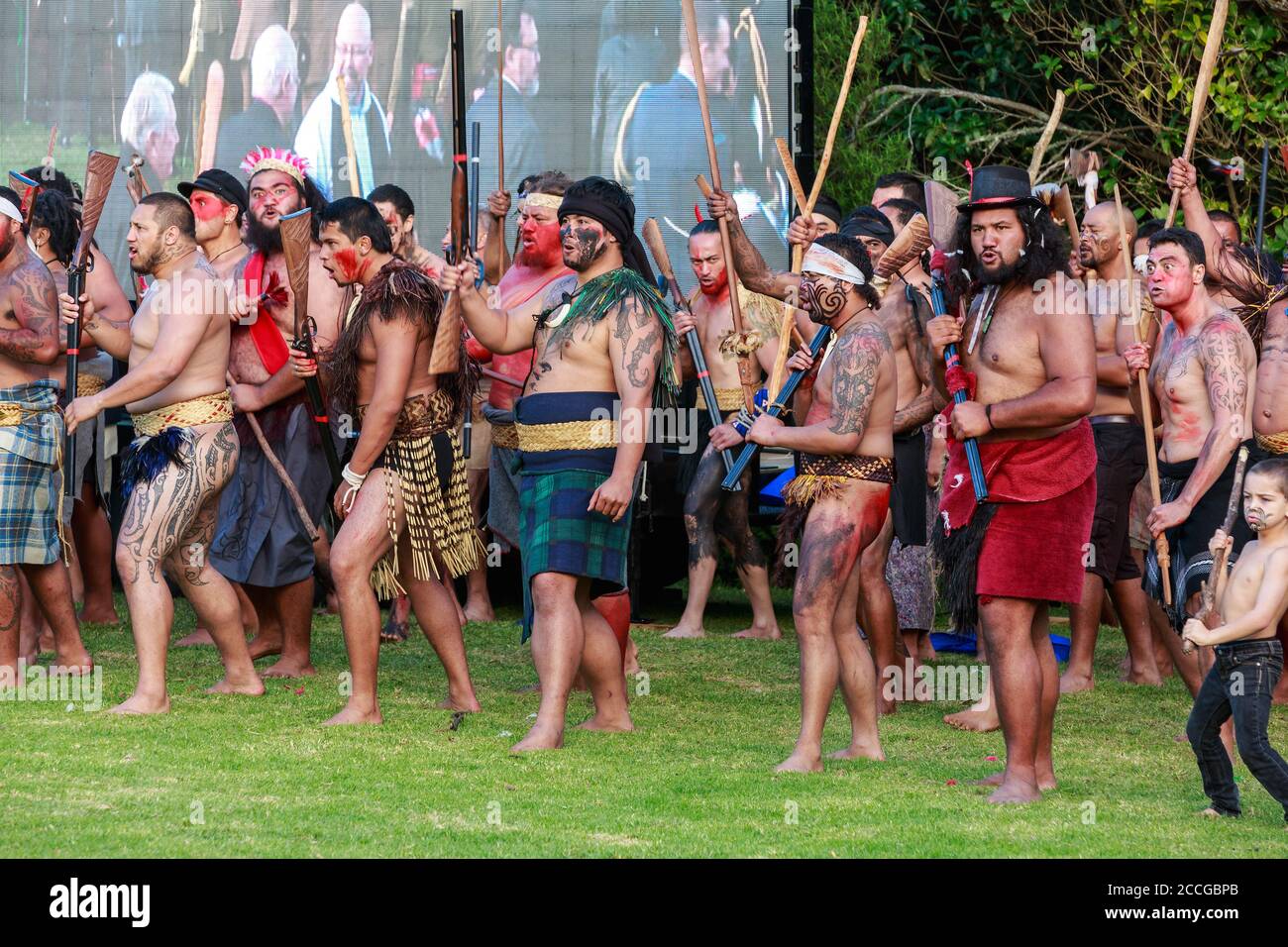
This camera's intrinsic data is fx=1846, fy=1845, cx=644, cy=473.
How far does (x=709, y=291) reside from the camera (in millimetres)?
10062

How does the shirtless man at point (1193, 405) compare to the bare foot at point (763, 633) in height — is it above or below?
above

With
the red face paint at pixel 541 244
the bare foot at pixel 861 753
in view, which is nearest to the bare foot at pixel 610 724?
the bare foot at pixel 861 753

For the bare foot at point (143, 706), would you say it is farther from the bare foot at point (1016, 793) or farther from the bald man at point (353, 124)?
the bald man at point (353, 124)

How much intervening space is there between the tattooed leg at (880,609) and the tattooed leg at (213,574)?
2.57 m

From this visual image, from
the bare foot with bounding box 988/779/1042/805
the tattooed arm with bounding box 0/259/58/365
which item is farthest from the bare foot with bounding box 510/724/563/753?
the tattooed arm with bounding box 0/259/58/365

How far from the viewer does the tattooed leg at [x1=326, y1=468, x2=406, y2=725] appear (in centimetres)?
705

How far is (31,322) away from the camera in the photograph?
25.0 feet

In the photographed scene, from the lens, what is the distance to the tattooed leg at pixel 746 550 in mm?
10125

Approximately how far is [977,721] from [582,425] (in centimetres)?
204

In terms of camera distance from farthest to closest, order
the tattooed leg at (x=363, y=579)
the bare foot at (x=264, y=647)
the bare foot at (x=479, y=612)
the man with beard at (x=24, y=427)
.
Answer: the bare foot at (x=479, y=612), the bare foot at (x=264, y=647), the man with beard at (x=24, y=427), the tattooed leg at (x=363, y=579)

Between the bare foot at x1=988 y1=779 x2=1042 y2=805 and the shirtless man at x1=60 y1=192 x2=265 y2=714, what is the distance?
3305 mm

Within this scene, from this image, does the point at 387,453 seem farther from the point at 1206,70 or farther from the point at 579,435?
the point at 1206,70

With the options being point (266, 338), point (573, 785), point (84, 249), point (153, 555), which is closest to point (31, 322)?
point (84, 249)

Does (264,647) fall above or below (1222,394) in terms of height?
below
